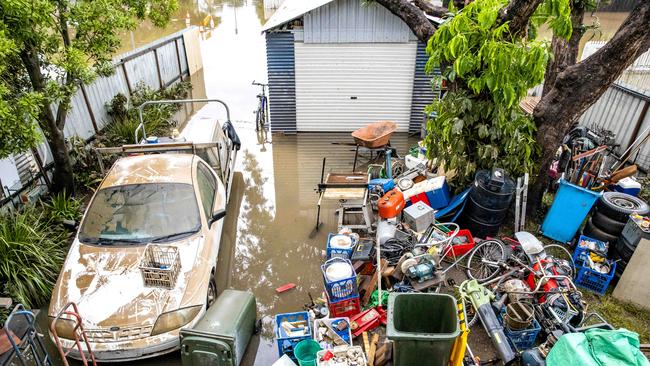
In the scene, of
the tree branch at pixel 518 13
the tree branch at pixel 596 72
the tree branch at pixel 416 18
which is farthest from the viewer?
the tree branch at pixel 416 18

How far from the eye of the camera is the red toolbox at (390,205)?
21.3ft

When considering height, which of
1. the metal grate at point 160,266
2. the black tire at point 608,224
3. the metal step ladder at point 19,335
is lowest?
the black tire at point 608,224

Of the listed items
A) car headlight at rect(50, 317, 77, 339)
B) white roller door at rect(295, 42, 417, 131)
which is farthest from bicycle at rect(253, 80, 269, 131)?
car headlight at rect(50, 317, 77, 339)

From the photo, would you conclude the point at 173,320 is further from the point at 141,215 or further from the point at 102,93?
the point at 102,93

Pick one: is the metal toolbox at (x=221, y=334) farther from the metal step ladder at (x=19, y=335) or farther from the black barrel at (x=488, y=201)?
the black barrel at (x=488, y=201)

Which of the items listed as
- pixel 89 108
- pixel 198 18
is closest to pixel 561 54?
pixel 89 108

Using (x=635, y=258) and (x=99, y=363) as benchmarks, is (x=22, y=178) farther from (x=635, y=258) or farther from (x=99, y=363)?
(x=635, y=258)

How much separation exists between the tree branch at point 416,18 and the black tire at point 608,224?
4.64 m

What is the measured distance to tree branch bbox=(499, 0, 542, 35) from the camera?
226 inches

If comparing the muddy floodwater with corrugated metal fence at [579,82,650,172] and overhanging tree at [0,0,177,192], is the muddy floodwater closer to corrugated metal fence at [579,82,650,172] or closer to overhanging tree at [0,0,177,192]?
overhanging tree at [0,0,177,192]

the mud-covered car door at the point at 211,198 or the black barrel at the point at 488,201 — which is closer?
the mud-covered car door at the point at 211,198

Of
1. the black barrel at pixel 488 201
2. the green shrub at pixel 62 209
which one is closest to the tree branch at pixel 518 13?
the black barrel at pixel 488 201

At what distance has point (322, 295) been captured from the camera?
19.2 ft

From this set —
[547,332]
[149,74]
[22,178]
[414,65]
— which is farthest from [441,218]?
[149,74]
